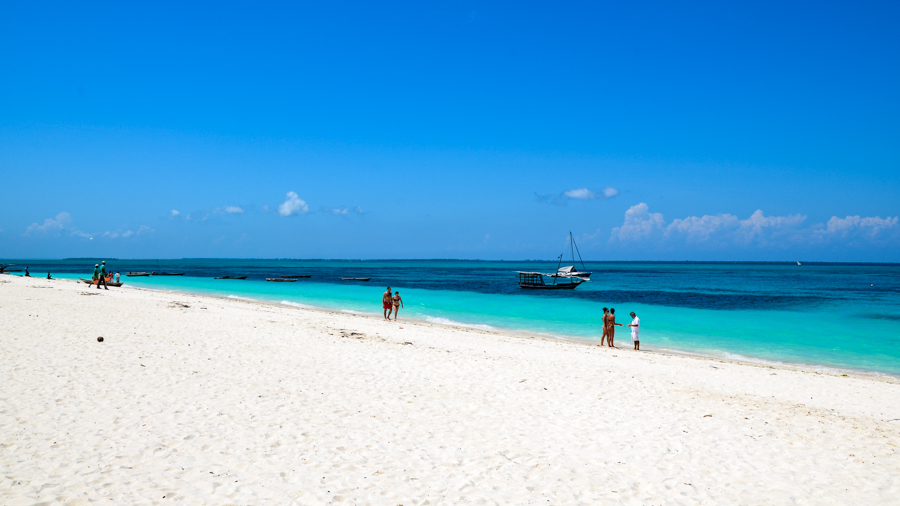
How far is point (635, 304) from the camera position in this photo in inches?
1738

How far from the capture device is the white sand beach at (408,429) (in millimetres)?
5980

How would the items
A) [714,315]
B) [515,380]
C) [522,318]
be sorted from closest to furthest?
1. [515,380]
2. [522,318]
3. [714,315]

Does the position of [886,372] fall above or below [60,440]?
below

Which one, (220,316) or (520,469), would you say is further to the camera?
(220,316)

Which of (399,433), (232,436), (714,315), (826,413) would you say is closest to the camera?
(232,436)

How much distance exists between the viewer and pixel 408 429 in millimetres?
8047

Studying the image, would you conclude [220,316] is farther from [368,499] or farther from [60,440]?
[368,499]

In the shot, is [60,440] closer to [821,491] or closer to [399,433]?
[399,433]

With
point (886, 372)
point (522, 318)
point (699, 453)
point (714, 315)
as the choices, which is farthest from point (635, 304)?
point (699, 453)

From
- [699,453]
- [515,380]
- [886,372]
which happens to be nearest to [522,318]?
[886,372]

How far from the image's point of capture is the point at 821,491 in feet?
21.0

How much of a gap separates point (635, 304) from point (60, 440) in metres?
43.6

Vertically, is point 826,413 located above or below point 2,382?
below

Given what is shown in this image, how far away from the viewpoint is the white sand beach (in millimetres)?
5980
